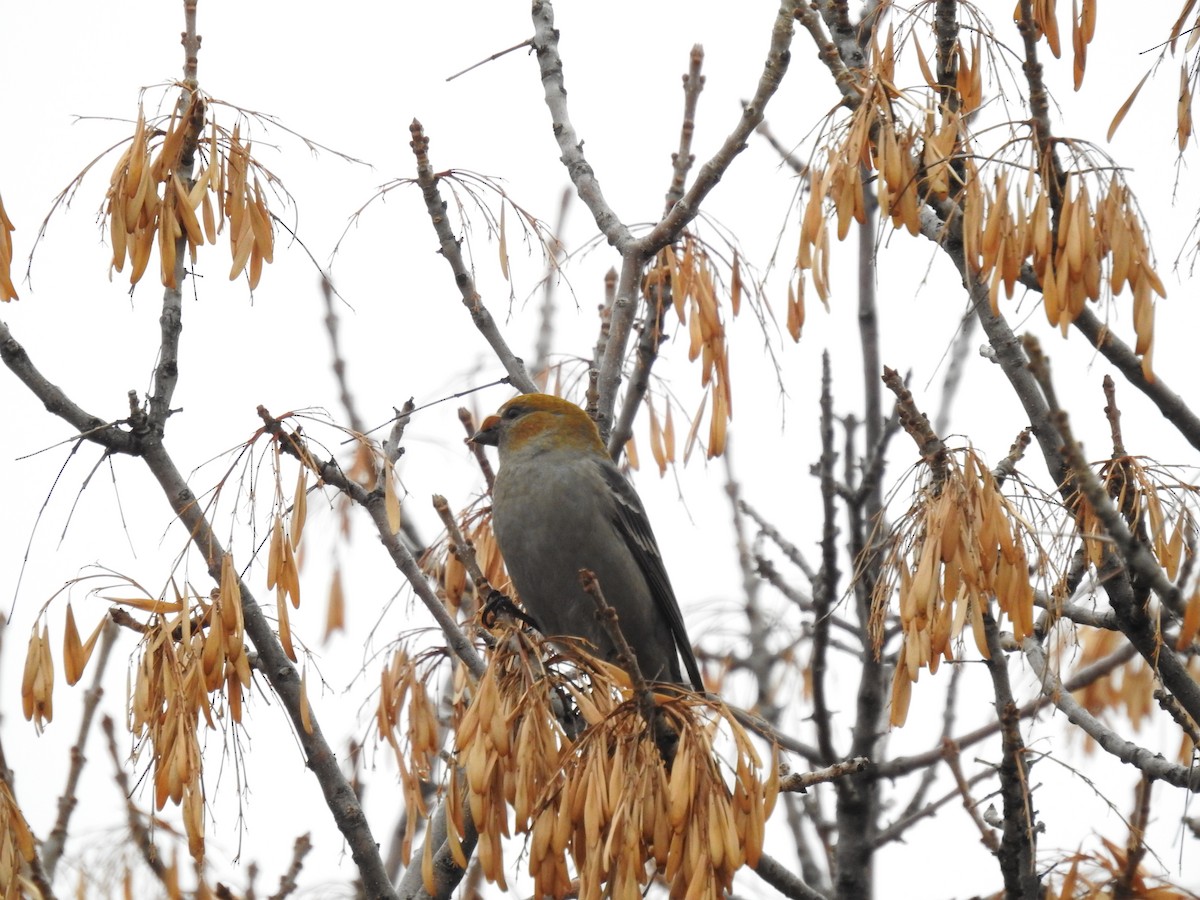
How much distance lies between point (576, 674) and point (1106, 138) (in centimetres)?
183

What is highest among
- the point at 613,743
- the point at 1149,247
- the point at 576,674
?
the point at 1149,247

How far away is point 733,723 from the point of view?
301 cm

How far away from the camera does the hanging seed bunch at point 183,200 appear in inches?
127

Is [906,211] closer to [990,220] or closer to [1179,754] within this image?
[990,220]

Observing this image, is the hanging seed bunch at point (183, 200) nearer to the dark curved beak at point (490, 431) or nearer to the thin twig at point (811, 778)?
the thin twig at point (811, 778)

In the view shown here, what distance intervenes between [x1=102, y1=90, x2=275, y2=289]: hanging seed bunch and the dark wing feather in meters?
2.76

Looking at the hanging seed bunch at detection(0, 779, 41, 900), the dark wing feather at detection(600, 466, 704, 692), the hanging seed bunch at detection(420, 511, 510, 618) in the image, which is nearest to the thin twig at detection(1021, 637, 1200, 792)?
the hanging seed bunch at detection(420, 511, 510, 618)

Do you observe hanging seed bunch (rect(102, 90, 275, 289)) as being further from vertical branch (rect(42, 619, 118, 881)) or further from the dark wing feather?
the dark wing feather

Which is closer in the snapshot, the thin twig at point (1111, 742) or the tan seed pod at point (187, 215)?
the tan seed pod at point (187, 215)

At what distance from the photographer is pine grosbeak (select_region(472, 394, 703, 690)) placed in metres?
5.45

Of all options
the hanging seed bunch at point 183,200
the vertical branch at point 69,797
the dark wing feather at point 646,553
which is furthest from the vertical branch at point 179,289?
the dark wing feather at point 646,553

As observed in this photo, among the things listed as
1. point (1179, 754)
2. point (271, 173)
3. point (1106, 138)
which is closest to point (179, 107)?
point (271, 173)

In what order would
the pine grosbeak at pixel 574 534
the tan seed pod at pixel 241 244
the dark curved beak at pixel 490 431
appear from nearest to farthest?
1. the tan seed pod at pixel 241 244
2. the pine grosbeak at pixel 574 534
3. the dark curved beak at pixel 490 431

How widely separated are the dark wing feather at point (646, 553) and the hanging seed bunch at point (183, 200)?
109 inches
